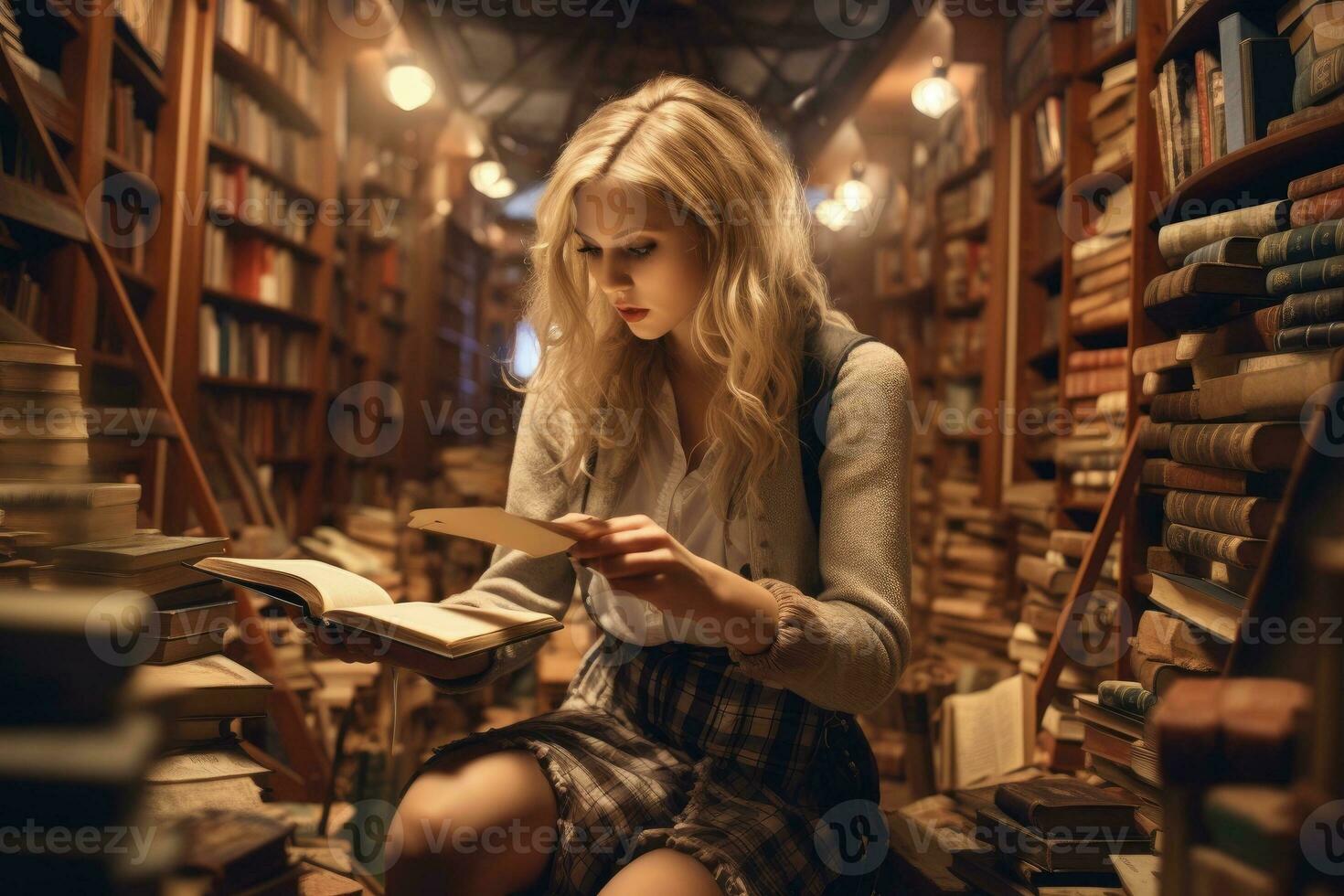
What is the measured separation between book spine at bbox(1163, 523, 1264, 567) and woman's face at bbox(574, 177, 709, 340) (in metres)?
0.90

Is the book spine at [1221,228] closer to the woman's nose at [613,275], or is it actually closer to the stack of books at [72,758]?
the woman's nose at [613,275]

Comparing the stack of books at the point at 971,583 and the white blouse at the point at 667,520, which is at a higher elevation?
the white blouse at the point at 667,520

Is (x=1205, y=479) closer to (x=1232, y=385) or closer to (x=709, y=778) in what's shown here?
(x=1232, y=385)

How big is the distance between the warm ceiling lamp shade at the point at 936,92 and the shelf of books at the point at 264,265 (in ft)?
9.83

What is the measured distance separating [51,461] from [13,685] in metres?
0.71

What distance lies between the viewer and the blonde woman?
110cm

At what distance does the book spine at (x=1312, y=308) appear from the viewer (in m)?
1.22

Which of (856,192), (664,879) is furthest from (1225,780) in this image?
(856,192)

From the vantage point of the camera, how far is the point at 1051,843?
130 cm

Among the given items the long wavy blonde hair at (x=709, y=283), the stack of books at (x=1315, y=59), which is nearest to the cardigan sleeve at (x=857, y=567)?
the long wavy blonde hair at (x=709, y=283)

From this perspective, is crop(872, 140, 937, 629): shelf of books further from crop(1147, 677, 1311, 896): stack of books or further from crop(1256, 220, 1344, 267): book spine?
crop(1147, 677, 1311, 896): stack of books

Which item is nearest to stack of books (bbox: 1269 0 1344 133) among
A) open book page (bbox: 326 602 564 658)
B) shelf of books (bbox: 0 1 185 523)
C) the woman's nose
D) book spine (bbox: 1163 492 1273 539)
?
book spine (bbox: 1163 492 1273 539)

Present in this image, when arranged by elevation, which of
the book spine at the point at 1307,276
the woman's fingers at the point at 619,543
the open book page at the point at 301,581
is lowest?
the open book page at the point at 301,581

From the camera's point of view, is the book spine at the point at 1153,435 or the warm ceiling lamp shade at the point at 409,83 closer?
the book spine at the point at 1153,435
